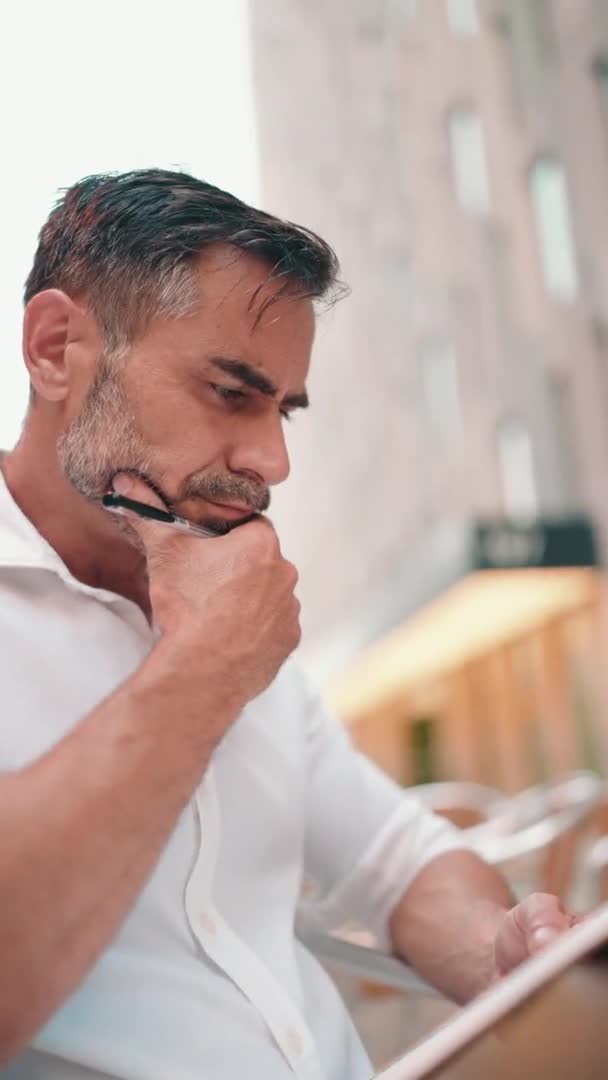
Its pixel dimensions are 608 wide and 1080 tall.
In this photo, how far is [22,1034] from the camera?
1.44ft

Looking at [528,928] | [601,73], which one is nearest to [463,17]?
[528,928]

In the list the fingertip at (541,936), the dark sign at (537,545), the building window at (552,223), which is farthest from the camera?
the dark sign at (537,545)

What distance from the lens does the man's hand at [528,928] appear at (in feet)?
1.85

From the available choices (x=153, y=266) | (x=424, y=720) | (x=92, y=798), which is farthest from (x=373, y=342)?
(x=424, y=720)

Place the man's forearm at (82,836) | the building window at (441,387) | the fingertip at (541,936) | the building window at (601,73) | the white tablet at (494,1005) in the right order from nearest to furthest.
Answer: the white tablet at (494,1005) → the man's forearm at (82,836) → the fingertip at (541,936) → the building window at (441,387) → the building window at (601,73)

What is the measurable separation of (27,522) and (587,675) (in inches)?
73.9

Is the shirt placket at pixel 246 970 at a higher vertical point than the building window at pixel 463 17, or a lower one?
lower

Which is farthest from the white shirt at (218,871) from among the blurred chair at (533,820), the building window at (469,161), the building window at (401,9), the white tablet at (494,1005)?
the building window at (401,9)

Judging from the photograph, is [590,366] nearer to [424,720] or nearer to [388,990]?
[424,720]

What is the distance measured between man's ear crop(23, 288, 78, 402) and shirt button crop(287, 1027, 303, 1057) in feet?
1.40

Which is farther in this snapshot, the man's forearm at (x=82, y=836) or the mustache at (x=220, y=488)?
the mustache at (x=220, y=488)

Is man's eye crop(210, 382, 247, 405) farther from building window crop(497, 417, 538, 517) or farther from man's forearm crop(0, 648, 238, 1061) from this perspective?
building window crop(497, 417, 538, 517)

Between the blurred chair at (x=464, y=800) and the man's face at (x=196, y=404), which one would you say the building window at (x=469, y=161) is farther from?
the blurred chair at (x=464, y=800)

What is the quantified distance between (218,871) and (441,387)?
66 cm
